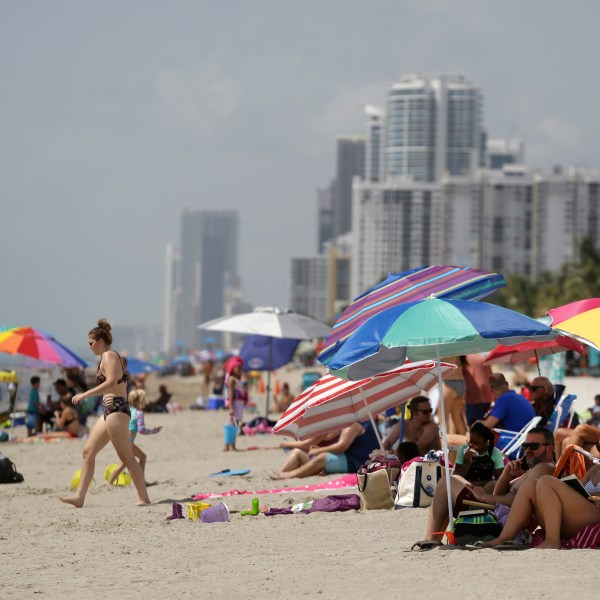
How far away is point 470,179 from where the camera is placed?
5910 inches

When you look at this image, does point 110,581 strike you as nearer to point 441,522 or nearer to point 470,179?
point 441,522

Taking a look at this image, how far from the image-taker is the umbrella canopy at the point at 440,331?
6.96 metres

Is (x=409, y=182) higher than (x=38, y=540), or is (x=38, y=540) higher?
(x=409, y=182)

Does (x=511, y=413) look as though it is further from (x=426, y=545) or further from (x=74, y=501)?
(x=74, y=501)

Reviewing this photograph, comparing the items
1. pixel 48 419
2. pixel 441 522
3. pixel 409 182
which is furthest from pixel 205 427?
pixel 409 182

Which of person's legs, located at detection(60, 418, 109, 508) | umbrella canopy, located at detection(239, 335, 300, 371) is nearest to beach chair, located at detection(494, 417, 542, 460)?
person's legs, located at detection(60, 418, 109, 508)

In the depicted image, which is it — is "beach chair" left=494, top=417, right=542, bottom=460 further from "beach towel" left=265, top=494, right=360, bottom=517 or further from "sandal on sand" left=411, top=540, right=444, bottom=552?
"sandal on sand" left=411, top=540, right=444, bottom=552

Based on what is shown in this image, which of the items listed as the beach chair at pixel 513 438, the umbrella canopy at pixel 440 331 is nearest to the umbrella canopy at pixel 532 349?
the beach chair at pixel 513 438

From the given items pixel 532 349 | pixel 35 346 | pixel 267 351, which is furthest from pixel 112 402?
pixel 267 351

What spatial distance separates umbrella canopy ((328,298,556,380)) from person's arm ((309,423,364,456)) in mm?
3594

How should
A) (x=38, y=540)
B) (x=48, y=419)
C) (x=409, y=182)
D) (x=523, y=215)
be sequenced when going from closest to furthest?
(x=38, y=540), (x=48, y=419), (x=523, y=215), (x=409, y=182)

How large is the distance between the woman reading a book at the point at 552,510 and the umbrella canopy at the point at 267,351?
487 inches

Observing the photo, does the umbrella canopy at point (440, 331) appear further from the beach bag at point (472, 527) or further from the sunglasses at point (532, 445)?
the beach bag at point (472, 527)

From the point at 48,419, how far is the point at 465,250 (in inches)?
5182
